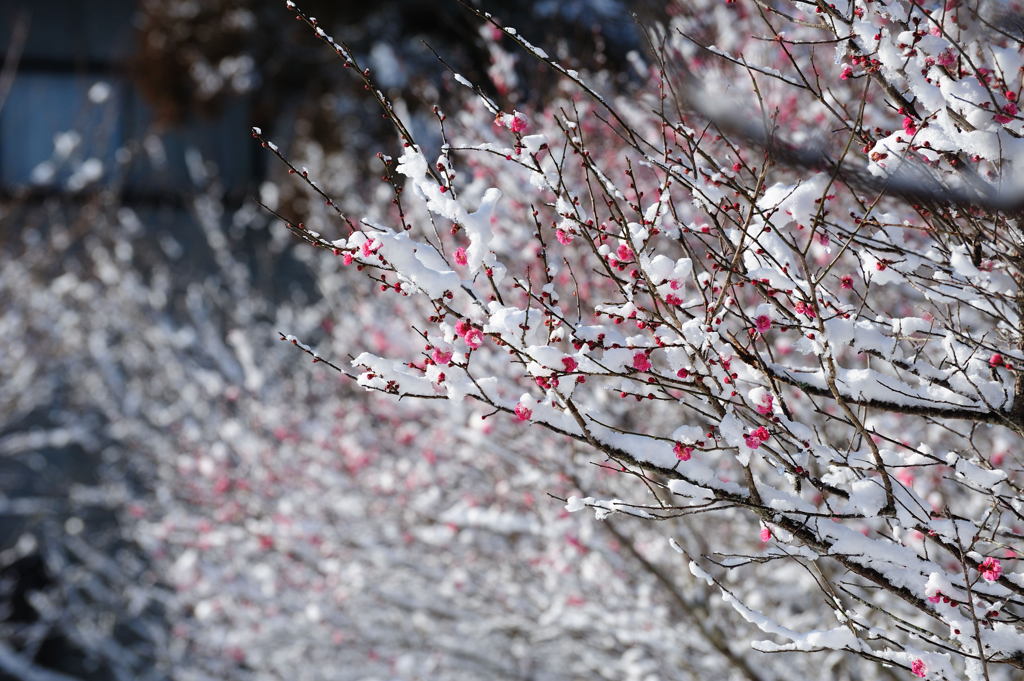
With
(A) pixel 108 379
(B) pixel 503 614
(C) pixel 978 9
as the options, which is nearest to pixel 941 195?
(C) pixel 978 9

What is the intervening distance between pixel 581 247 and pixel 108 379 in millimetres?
7313

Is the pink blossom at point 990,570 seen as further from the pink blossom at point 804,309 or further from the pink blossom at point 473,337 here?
the pink blossom at point 473,337

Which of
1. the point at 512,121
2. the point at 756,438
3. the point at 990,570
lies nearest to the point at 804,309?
the point at 756,438

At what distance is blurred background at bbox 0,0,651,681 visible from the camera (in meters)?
8.42

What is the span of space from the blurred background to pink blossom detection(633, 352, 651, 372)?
297cm

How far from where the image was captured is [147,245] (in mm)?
12180

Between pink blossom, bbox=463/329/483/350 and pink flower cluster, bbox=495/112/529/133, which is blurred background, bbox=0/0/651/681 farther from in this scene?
pink blossom, bbox=463/329/483/350

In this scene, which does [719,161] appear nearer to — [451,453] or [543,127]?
[543,127]

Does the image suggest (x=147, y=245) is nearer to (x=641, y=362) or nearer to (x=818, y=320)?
(x=641, y=362)

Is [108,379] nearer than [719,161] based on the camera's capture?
No

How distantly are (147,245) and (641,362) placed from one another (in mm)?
11125

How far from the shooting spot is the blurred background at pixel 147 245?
27.6 ft

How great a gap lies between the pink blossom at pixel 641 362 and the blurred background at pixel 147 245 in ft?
9.76

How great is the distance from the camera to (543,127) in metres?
5.14
